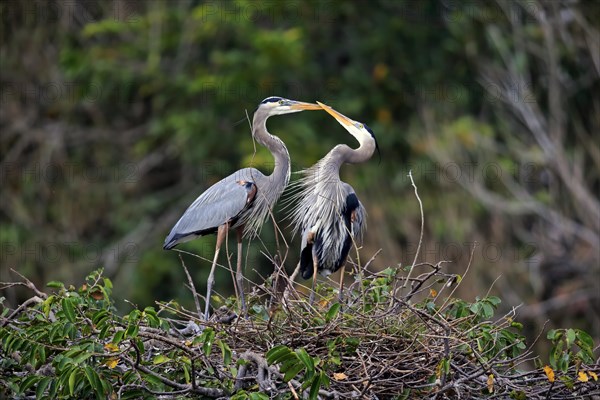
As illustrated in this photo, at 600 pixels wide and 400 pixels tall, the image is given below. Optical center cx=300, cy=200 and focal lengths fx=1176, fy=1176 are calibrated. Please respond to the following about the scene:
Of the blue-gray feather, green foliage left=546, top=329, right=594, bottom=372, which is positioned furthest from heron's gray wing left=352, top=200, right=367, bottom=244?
green foliage left=546, top=329, right=594, bottom=372

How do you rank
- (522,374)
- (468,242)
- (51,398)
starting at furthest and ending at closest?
(468,242), (522,374), (51,398)

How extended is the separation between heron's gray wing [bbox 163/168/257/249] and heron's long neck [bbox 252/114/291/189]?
0.57ft

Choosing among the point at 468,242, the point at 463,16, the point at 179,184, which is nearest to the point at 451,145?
the point at 468,242

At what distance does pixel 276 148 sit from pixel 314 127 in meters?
7.17

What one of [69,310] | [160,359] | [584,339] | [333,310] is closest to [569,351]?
[584,339]

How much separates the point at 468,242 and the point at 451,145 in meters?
1.30

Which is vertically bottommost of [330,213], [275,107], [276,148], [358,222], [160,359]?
[358,222]

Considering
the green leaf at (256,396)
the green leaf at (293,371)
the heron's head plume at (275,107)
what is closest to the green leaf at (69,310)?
the green leaf at (256,396)

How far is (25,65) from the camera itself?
15.7 m

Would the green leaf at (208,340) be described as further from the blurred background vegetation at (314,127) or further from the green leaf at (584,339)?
the blurred background vegetation at (314,127)

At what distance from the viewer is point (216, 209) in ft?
23.1

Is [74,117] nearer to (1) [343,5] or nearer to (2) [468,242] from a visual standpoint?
(1) [343,5]

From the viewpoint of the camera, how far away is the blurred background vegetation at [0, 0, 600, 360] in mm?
12930

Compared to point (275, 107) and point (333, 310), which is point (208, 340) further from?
point (275, 107)
